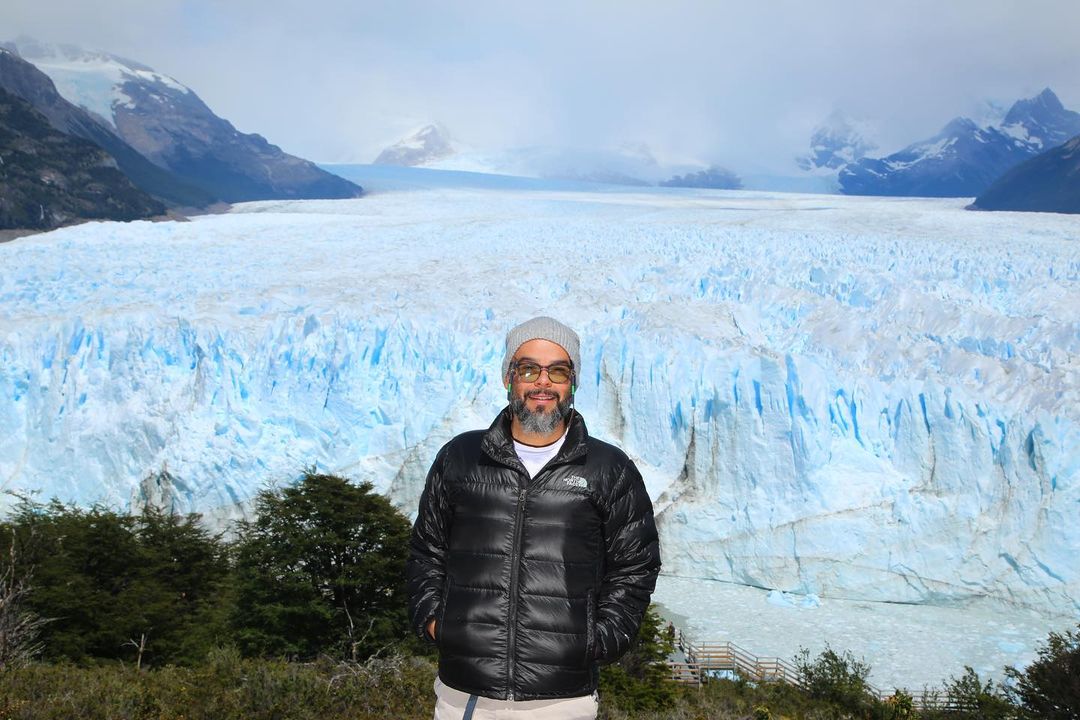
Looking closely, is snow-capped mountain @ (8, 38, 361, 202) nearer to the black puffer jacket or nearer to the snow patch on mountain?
the snow patch on mountain

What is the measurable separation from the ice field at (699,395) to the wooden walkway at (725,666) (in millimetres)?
268

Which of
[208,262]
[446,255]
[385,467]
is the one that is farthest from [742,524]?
[208,262]

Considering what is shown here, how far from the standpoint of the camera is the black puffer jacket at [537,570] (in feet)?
6.84

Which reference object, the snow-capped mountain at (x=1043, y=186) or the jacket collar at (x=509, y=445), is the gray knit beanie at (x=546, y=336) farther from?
the snow-capped mountain at (x=1043, y=186)

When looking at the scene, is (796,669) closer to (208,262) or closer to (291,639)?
(291,639)

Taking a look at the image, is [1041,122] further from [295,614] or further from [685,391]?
[295,614]

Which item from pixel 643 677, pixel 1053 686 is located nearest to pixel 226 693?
pixel 643 677

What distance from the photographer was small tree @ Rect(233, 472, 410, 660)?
Result: 26.5 ft

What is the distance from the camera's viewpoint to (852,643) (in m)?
9.60

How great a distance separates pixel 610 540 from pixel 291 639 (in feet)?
22.5

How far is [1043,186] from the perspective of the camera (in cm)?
2745

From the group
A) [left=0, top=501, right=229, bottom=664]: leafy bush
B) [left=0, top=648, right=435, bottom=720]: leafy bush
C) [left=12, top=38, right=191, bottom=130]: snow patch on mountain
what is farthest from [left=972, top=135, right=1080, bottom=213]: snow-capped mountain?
[left=12, top=38, right=191, bottom=130]: snow patch on mountain

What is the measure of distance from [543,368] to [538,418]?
0.13 m

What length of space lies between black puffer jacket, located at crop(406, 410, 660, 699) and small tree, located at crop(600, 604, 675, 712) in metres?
5.36
